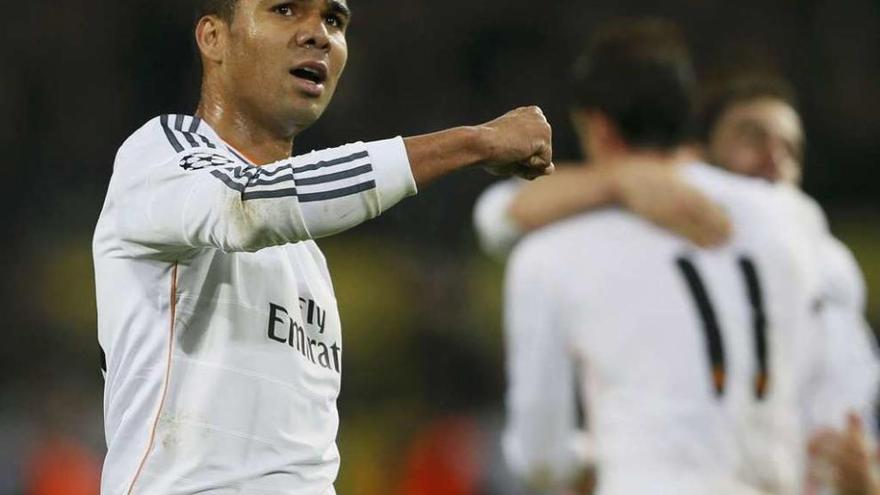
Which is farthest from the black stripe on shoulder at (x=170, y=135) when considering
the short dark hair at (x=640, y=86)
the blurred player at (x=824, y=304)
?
the blurred player at (x=824, y=304)

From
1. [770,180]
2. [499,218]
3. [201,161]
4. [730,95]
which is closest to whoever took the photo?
[201,161]

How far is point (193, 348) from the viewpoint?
3012mm

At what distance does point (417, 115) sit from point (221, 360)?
10349 mm

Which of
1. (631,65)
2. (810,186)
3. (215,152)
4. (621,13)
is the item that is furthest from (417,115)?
(215,152)

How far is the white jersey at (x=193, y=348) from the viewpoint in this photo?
296 cm

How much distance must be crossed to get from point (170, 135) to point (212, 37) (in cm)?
40

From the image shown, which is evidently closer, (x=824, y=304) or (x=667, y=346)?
(x=667, y=346)

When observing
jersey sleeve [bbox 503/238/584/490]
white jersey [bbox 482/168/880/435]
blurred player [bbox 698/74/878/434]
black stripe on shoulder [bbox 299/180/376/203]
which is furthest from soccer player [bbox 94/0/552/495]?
blurred player [bbox 698/74/878/434]

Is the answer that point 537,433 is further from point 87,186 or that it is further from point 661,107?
point 87,186

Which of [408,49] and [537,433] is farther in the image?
[408,49]

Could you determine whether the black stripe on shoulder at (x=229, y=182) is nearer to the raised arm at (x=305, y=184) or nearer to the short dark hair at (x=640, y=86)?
the raised arm at (x=305, y=184)

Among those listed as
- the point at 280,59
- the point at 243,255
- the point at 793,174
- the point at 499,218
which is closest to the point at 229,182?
the point at 243,255

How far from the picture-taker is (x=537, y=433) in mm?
4312

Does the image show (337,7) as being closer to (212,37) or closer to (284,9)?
(284,9)
